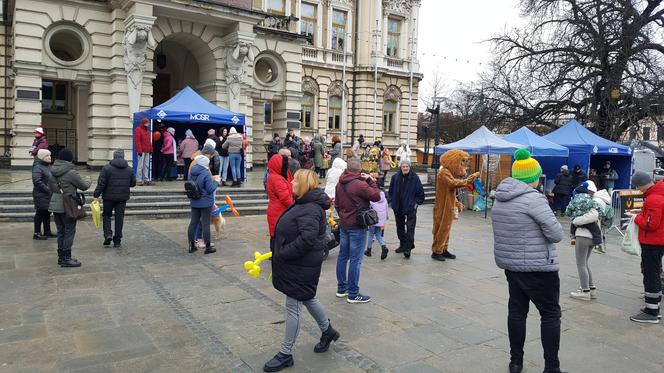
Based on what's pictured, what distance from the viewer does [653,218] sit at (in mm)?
5727

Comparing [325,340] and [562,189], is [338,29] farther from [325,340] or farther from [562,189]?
[325,340]

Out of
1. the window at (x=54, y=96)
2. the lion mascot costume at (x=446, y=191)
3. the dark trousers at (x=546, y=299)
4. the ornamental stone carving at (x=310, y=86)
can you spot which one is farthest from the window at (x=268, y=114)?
the dark trousers at (x=546, y=299)

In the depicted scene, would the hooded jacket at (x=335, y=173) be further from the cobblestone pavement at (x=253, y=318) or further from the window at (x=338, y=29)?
the window at (x=338, y=29)

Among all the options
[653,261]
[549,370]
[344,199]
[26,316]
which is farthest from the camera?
[344,199]

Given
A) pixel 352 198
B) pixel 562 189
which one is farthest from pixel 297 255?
pixel 562 189

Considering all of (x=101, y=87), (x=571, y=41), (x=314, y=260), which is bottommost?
(x=314, y=260)

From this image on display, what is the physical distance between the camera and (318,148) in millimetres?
19922

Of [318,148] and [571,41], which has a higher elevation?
[571,41]

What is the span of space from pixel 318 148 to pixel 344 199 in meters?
13.6

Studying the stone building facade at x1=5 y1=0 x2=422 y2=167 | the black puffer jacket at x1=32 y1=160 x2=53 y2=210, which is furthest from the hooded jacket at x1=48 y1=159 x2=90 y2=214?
the stone building facade at x1=5 y1=0 x2=422 y2=167

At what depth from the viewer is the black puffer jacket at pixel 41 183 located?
9117mm

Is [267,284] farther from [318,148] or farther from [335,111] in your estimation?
[335,111]

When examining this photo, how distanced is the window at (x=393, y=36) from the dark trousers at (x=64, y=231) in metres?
30.2

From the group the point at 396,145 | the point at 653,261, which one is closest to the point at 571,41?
the point at 396,145
